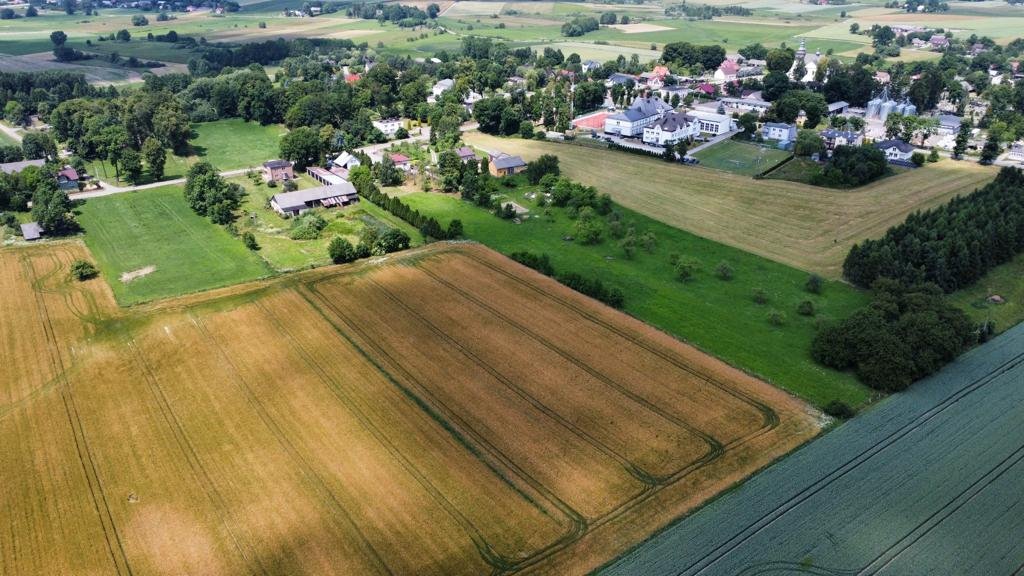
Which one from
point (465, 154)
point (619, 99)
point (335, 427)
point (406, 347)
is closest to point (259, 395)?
point (335, 427)

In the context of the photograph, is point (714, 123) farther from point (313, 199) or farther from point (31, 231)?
point (31, 231)

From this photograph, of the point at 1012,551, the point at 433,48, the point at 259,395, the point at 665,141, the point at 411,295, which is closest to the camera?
the point at 1012,551

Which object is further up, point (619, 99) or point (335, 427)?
point (619, 99)

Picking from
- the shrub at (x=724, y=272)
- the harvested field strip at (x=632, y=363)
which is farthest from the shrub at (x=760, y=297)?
the harvested field strip at (x=632, y=363)

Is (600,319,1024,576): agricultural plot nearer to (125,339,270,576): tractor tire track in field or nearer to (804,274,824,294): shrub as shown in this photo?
(804,274,824,294): shrub

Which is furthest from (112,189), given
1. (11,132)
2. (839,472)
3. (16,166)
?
(839,472)

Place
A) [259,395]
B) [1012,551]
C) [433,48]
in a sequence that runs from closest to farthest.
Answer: [1012,551], [259,395], [433,48]

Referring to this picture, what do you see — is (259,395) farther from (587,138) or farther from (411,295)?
(587,138)

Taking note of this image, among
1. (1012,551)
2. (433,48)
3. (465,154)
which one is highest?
(433,48)
